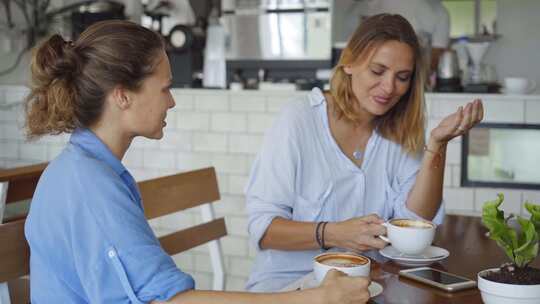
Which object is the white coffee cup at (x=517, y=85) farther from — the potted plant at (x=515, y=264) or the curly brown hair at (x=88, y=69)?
the curly brown hair at (x=88, y=69)

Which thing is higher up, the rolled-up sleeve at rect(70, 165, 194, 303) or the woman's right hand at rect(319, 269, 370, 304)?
the rolled-up sleeve at rect(70, 165, 194, 303)

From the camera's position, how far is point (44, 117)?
4.21 feet

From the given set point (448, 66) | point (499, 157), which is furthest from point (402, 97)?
point (448, 66)

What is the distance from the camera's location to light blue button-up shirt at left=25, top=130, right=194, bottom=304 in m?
1.12

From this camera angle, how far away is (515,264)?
1.17m

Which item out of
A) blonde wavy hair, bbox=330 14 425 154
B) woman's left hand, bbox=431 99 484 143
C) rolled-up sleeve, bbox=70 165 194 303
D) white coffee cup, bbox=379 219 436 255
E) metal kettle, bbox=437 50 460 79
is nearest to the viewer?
rolled-up sleeve, bbox=70 165 194 303

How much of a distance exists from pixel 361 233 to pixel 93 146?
24.3 inches

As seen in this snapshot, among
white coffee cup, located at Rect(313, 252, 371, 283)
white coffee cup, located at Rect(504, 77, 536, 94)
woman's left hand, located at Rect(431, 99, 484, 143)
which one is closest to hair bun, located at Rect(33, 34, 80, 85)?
white coffee cup, located at Rect(313, 252, 371, 283)

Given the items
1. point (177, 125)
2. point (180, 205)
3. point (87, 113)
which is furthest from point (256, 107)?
point (87, 113)

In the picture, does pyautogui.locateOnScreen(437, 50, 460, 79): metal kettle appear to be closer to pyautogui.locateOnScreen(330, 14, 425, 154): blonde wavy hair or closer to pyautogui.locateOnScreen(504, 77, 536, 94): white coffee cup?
pyautogui.locateOnScreen(504, 77, 536, 94): white coffee cup

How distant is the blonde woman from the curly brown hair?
64 centimetres

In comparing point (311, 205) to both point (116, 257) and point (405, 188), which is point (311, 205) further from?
point (116, 257)

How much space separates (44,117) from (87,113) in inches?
3.2

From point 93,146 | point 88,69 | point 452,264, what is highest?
point 88,69
